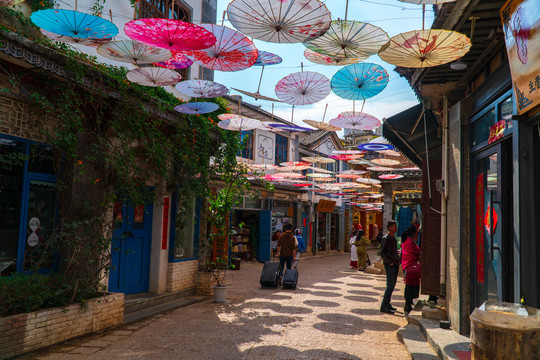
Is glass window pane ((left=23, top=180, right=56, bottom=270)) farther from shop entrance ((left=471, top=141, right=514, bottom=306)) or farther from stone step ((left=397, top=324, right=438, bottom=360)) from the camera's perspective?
shop entrance ((left=471, top=141, right=514, bottom=306))

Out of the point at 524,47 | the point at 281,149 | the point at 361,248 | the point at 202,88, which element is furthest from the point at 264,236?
the point at 524,47

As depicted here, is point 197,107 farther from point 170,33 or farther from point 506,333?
point 506,333

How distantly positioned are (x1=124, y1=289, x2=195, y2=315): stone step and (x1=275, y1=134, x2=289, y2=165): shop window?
13.4 m

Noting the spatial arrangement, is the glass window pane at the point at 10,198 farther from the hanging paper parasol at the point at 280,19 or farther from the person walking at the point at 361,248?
the person walking at the point at 361,248

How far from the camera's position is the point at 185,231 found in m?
10.5

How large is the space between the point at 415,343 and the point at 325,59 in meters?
4.29

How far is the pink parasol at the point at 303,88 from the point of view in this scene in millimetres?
7361


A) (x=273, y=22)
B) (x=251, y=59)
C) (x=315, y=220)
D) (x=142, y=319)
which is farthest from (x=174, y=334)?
(x=315, y=220)

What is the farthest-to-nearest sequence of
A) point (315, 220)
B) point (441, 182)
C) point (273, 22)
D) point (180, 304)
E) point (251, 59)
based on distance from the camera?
point (315, 220), point (180, 304), point (441, 182), point (251, 59), point (273, 22)

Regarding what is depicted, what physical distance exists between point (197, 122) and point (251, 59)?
12.2ft

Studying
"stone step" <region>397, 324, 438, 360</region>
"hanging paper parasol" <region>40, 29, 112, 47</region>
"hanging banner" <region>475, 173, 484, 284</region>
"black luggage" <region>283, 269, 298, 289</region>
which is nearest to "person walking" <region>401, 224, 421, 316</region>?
"stone step" <region>397, 324, 438, 360</region>

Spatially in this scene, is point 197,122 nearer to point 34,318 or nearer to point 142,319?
point 142,319

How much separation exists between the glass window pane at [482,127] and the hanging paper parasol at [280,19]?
2.52m

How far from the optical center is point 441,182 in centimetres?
706
